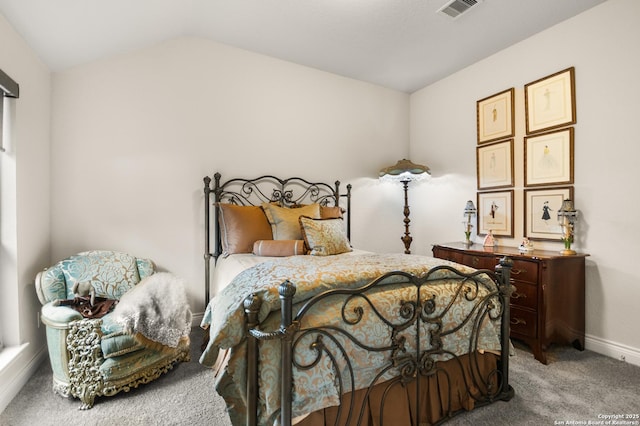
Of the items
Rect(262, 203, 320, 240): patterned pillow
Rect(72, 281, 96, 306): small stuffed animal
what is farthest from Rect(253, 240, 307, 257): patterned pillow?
Rect(72, 281, 96, 306): small stuffed animal

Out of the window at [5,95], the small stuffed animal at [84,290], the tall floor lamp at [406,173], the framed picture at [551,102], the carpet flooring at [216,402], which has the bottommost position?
the carpet flooring at [216,402]

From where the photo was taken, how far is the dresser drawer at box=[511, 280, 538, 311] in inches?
93.1

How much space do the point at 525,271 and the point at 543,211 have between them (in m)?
0.73

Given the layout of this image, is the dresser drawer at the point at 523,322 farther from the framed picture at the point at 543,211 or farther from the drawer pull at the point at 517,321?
the framed picture at the point at 543,211

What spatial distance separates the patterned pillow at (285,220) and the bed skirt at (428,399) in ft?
5.16

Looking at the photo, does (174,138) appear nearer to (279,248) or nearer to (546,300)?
(279,248)

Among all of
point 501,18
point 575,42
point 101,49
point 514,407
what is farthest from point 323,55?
point 514,407

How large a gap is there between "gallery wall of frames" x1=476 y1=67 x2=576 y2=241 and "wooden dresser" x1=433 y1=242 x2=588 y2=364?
0.40 m

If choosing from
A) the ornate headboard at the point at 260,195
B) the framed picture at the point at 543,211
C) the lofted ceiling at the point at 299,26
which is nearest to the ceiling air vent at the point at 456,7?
the lofted ceiling at the point at 299,26

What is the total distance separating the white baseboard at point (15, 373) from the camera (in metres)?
1.71

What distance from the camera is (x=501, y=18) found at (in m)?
2.62

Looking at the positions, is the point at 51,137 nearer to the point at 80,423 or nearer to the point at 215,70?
the point at 215,70

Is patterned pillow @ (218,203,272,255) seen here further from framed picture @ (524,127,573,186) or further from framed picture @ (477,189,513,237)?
framed picture @ (524,127,573,186)

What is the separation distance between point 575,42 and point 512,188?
131 cm
